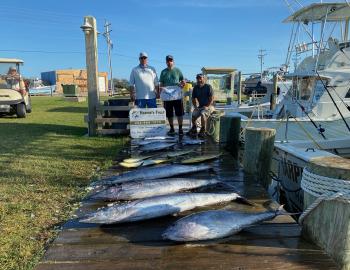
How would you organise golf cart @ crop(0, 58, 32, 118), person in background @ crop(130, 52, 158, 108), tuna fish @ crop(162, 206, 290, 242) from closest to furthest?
tuna fish @ crop(162, 206, 290, 242) < person in background @ crop(130, 52, 158, 108) < golf cart @ crop(0, 58, 32, 118)

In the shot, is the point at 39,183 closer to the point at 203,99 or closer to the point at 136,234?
the point at 136,234

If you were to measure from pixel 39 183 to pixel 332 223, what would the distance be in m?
4.51

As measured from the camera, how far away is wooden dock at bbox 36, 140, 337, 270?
2.81 meters

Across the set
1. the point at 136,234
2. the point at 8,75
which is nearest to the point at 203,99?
the point at 136,234

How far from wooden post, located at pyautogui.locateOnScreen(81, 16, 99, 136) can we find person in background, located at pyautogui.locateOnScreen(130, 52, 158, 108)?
210cm

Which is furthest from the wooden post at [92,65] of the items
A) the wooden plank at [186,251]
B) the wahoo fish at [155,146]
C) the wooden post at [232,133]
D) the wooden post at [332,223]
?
the wooden post at [332,223]

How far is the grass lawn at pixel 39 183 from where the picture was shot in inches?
150

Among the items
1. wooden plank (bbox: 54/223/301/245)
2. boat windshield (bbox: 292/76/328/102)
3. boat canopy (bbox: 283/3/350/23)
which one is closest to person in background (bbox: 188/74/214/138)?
boat windshield (bbox: 292/76/328/102)

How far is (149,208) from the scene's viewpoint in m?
3.61

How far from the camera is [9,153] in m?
8.46

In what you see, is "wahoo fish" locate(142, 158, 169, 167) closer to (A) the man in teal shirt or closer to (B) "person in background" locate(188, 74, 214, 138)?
(B) "person in background" locate(188, 74, 214, 138)

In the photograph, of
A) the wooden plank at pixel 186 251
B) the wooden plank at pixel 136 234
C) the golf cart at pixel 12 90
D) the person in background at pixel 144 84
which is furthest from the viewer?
the golf cart at pixel 12 90

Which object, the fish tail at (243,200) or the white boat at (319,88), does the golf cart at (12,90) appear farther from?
the fish tail at (243,200)

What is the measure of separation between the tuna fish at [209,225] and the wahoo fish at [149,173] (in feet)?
5.80
